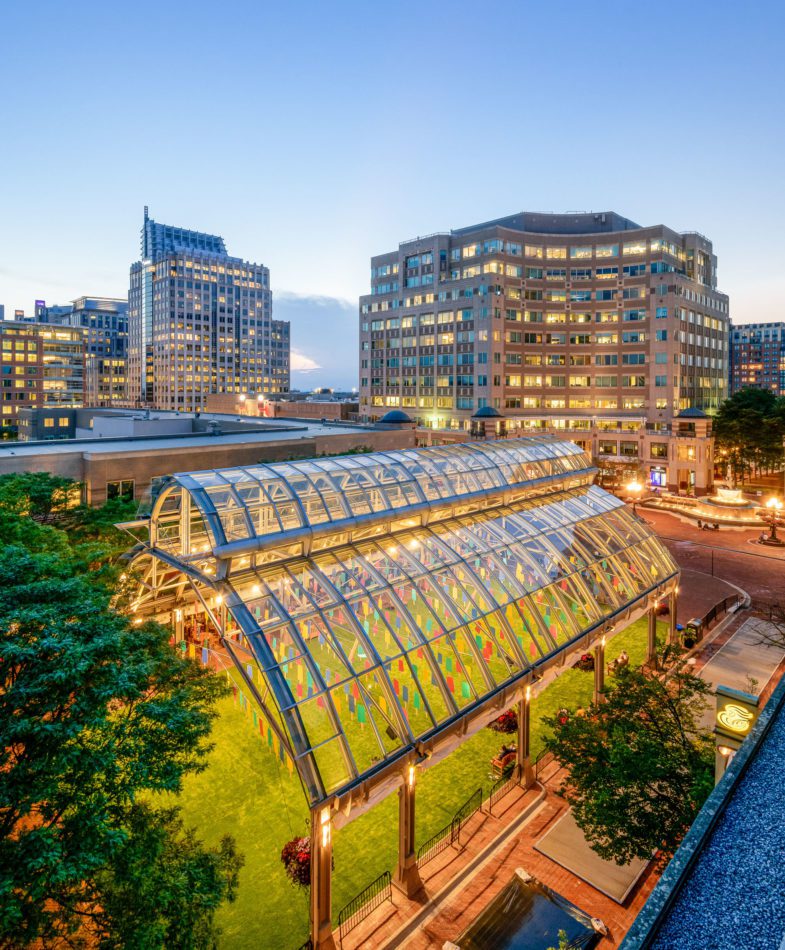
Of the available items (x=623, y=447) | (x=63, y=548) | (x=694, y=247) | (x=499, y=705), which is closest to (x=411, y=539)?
(x=499, y=705)

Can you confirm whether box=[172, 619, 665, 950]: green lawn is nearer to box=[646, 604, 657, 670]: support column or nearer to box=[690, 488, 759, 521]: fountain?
box=[646, 604, 657, 670]: support column

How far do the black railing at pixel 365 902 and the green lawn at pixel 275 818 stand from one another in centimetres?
55

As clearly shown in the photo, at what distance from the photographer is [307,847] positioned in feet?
58.0

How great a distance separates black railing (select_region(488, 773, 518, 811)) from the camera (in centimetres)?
2033

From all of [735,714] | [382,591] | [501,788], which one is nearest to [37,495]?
[382,591]

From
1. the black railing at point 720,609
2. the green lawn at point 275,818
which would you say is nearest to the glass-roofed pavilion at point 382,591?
the green lawn at point 275,818

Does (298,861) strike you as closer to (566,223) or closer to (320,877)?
(320,877)

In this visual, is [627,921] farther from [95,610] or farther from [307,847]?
[95,610]

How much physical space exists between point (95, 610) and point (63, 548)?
33.0 ft

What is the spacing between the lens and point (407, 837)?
16.5 m

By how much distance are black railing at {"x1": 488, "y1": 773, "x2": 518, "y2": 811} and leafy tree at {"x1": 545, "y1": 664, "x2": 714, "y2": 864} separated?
14.1ft

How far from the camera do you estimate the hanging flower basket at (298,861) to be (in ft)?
55.8

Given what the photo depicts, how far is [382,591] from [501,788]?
8916 millimetres

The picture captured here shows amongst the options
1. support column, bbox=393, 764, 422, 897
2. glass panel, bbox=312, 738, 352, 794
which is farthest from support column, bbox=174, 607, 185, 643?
support column, bbox=393, 764, 422, 897
